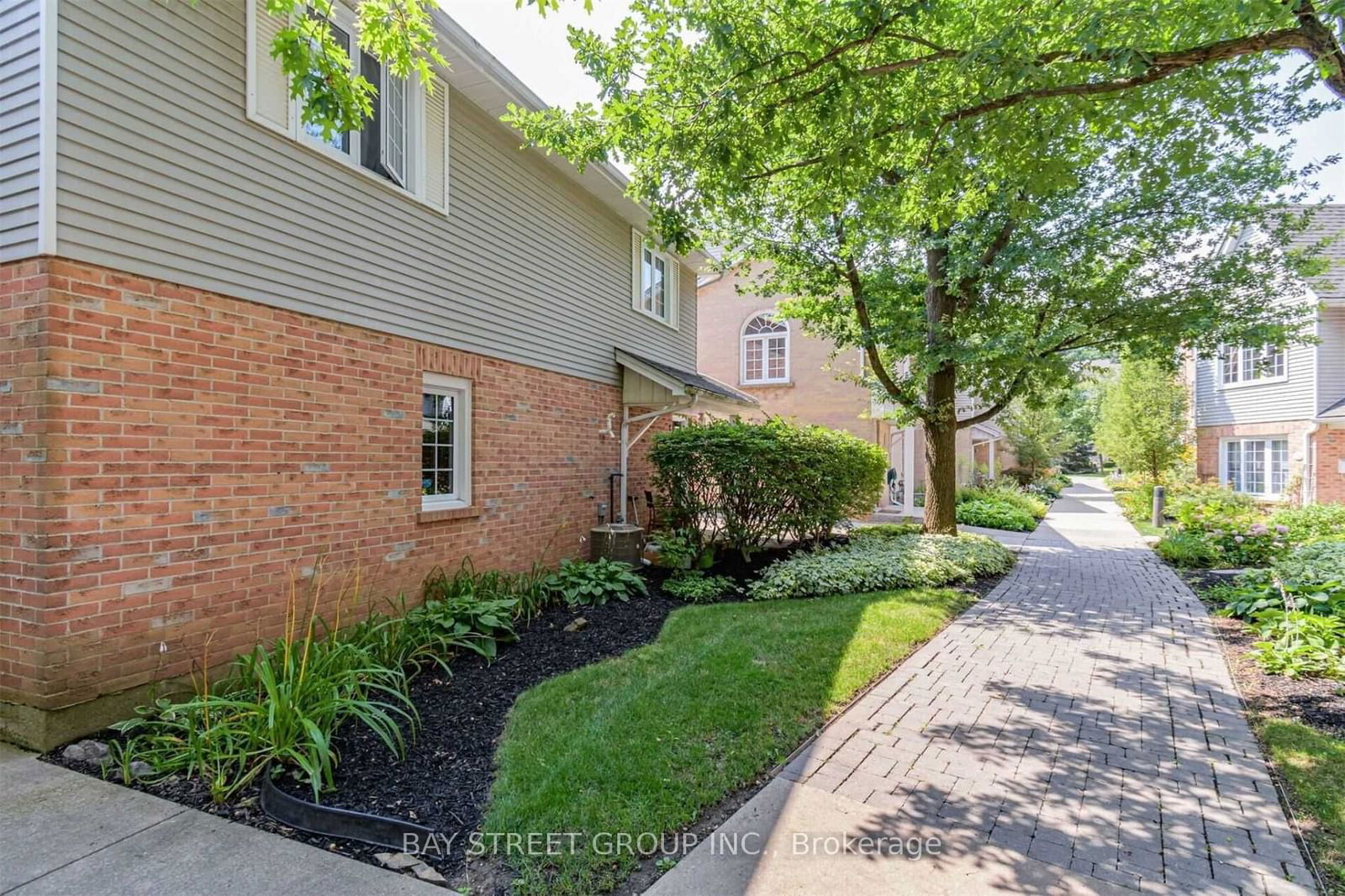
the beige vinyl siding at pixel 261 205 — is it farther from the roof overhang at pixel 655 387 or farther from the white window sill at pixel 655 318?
the white window sill at pixel 655 318

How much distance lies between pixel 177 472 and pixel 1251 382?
23.2 metres

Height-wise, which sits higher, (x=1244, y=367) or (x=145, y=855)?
(x=1244, y=367)

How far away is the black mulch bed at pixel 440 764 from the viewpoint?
2910 millimetres

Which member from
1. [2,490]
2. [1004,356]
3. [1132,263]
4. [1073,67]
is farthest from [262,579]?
[1132,263]

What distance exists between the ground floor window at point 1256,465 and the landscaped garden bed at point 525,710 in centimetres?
1502

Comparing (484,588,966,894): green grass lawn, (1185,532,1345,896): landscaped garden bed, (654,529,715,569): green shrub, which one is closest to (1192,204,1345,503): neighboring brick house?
(1185,532,1345,896): landscaped garden bed

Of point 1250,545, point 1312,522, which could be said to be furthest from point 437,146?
point 1312,522

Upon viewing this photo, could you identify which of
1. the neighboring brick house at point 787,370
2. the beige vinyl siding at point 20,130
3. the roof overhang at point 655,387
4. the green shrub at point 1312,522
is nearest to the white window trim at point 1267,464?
the green shrub at point 1312,522

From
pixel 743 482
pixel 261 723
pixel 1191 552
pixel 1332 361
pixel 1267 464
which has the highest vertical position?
pixel 1332 361

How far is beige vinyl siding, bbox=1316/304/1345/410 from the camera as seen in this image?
14.8 metres

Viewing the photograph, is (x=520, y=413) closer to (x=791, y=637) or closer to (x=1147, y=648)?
(x=791, y=637)

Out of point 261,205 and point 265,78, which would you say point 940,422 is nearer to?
point 261,205

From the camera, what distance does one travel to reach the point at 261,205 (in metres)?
4.63

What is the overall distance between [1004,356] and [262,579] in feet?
30.0
